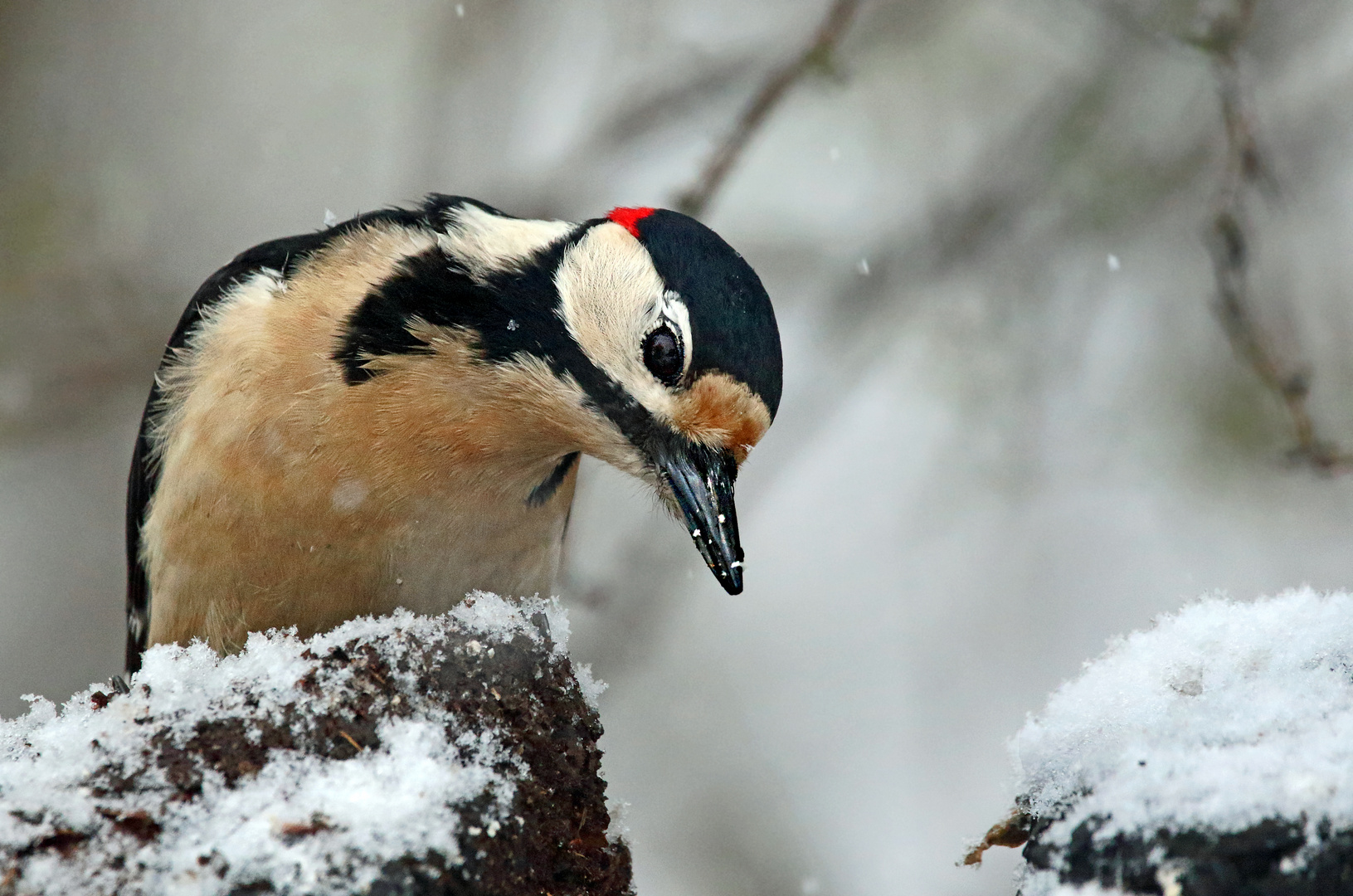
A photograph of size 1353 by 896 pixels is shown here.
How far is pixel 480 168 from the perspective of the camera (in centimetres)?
585

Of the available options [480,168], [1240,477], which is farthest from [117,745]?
[1240,477]

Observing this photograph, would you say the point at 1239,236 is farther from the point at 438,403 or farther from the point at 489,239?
the point at 438,403

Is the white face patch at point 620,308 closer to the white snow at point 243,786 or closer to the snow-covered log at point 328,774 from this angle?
the snow-covered log at point 328,774

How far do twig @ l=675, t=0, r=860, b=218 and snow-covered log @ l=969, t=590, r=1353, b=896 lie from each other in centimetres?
258

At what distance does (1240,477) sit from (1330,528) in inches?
21.2

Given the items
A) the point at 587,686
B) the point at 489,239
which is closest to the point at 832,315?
the point at 489,239

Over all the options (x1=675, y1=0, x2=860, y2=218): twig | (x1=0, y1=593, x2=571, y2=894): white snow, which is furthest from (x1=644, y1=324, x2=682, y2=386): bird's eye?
(x1=675, y1=0, x2=860, y2=218): twig

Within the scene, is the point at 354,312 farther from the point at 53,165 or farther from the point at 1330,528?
the point at 1330,528

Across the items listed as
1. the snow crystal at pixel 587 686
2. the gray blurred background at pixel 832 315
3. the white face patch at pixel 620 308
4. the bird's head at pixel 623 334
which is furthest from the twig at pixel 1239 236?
the snow crystal at pixel 587 686

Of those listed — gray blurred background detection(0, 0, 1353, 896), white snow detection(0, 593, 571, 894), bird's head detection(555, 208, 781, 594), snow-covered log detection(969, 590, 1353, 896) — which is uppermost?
gray blurred background detection(0, 0, 1353, 896)

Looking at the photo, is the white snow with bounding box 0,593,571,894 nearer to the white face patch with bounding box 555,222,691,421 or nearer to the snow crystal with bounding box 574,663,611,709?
the snow crystal with bounding box 574,663,611,709

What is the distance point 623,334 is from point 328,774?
4.75ft

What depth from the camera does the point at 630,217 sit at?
344 centimetres

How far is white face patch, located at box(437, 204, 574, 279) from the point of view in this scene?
3.30m
